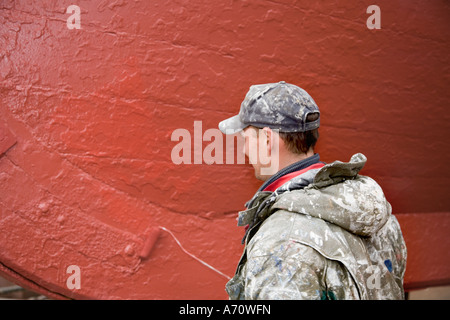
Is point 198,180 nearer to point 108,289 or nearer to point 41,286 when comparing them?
A: point 108,289

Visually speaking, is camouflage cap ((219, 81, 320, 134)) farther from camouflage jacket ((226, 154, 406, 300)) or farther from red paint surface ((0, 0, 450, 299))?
red paint surface ((0, 0, 450, 299))

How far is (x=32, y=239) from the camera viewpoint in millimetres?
1590

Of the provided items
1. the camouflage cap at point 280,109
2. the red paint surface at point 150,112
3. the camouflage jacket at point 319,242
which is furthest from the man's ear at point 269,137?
the red paint surface at point 150,112

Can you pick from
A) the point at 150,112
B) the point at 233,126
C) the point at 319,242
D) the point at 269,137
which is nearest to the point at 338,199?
the point at 319,242

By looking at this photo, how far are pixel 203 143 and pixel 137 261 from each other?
58 centimetres

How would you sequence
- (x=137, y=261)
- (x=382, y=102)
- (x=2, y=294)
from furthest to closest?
(x=2, y=294)
(x=382, y=102)
(x=137, y=261)

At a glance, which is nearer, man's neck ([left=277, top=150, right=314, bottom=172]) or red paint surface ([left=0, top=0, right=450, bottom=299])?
man's neck ([left=277, top=150, right=314, bottom=172])

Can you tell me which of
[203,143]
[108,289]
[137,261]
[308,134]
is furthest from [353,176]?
[108,289]

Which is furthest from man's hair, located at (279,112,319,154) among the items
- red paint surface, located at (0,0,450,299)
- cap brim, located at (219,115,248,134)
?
red paint surface, located at (0,0,450,299)

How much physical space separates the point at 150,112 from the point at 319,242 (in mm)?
1049

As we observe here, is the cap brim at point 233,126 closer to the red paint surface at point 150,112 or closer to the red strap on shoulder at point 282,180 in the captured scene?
the red strap on shoulder at point 282,180

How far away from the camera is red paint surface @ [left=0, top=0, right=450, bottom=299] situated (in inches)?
62.1

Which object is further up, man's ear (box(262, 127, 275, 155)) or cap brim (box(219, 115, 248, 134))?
cap brim (box(219, 115, 248, 134))

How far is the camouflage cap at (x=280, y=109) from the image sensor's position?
0.99m
